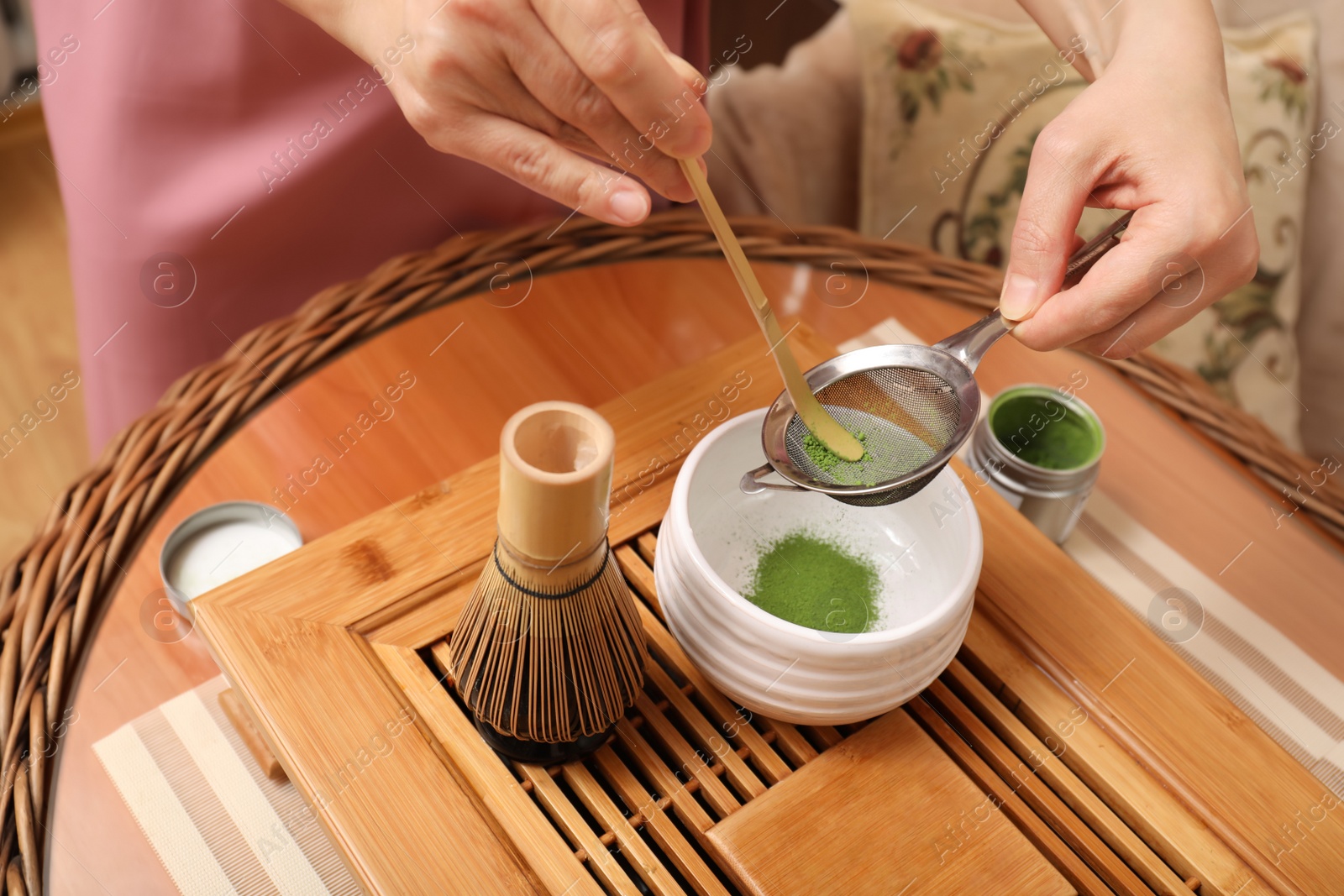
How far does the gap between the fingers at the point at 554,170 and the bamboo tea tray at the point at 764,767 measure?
24 cm

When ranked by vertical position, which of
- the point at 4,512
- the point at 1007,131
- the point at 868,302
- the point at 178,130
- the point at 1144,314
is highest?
the point at 178,130

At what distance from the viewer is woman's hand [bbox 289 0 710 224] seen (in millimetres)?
634

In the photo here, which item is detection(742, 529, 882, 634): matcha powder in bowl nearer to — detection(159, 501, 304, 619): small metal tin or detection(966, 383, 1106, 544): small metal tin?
detection(966, 383, 1106, 544): small metal tin

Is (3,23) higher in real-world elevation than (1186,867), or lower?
higher

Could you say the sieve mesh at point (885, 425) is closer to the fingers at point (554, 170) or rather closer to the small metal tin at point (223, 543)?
the fingers at point (554, 170)

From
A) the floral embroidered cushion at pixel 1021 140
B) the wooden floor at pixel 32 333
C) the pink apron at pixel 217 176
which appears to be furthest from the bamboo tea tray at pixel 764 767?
the wooden floor at pixel 32 333

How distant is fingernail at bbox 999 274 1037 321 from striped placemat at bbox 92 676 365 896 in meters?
0.61

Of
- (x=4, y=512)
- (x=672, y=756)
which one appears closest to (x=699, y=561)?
(x=672, y=756)

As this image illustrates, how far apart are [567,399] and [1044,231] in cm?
44

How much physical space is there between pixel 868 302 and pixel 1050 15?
31 centimetres

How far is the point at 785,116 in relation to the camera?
1610 millimetres

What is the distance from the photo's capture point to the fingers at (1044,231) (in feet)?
2.50

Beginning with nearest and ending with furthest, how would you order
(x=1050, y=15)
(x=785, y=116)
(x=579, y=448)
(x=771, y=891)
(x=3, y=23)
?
(x=579, y=448), (x=771, y=891), (x=1050, y=15), (x=785, y=116), (x=3, y=23)

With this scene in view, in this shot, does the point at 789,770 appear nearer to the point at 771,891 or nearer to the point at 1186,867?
the point at 771,891
